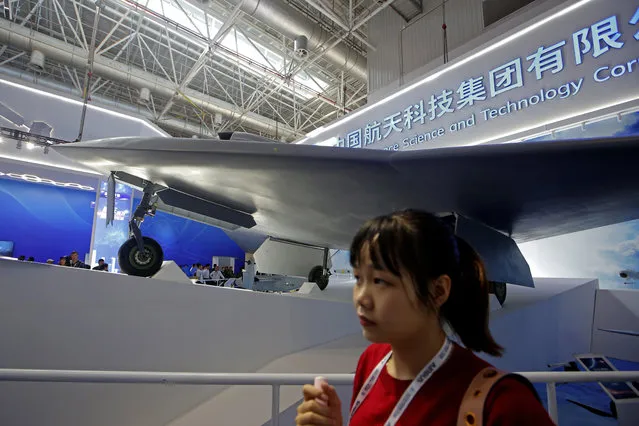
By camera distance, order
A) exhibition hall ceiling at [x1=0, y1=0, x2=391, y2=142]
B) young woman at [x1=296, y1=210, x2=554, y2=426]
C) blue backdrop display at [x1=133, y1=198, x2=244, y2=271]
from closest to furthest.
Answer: young woman at [x1=296, y1=210, x2=554, y2=426] → exhibition hall ceiling at [x1=0, y1=0, x2=391, y2=142] → blue backdrop display at [x1=133, y1=198, x2=244, y2=271]

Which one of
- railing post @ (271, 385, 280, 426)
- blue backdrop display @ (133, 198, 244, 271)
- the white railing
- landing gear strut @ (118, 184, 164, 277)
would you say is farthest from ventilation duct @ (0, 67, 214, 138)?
railing post @ (271, 385, 280, 426)

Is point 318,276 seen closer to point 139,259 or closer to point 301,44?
point 139,259

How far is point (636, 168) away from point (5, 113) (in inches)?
404

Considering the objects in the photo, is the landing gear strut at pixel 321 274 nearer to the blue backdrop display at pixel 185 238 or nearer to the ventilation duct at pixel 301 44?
the ventilation duct at pixel 301 44

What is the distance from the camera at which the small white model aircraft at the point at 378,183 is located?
229 cm

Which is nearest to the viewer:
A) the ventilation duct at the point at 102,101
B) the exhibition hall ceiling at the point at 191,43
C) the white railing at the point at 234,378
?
the white railing at the point at 234,378

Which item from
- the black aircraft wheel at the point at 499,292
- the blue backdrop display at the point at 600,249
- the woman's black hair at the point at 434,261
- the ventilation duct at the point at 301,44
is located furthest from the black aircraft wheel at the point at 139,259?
the ventilation duct at the point at 301,44

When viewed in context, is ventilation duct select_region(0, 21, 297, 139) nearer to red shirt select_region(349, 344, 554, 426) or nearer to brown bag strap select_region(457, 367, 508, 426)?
red shirt select_region(349, 344, 554, 426)

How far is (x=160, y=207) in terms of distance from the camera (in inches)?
140

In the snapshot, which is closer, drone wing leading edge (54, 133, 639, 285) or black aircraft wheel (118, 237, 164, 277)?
drone wing leading edge (54, 133, 639, 285)

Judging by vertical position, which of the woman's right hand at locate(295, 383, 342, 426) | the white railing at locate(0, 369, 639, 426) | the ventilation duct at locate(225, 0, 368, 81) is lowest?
the white railing at locate(0, 369, 639, 426)

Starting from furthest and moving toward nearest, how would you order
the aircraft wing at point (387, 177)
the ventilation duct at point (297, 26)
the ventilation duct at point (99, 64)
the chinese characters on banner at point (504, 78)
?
the ventilation duct at point (99, 64), the ventilation duct at point (297, 26), the chinese characters on banner at point (504, 78), the aircraft wing at point (387, 177)

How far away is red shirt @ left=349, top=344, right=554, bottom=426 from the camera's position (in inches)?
17.5

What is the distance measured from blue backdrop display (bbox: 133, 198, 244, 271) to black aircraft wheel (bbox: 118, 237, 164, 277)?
36.4 ft
